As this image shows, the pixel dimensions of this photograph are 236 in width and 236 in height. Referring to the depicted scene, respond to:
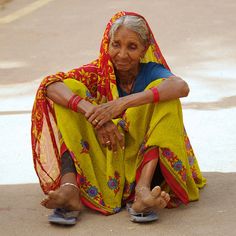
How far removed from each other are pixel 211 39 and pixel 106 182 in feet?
17.7

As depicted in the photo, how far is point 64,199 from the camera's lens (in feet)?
14.2

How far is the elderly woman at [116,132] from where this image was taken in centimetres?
443

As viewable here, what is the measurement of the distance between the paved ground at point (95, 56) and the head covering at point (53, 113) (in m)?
0.22

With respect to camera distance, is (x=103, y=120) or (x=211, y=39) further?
(x=211, y=39)

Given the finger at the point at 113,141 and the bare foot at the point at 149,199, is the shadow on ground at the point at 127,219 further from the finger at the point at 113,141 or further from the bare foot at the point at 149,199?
the finger at the point at 113,141

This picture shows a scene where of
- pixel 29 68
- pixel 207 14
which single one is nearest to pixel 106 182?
pixel 29 68

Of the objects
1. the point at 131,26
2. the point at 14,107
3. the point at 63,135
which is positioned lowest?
the point at 14,107

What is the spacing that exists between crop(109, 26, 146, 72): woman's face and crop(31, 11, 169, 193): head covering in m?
0.10

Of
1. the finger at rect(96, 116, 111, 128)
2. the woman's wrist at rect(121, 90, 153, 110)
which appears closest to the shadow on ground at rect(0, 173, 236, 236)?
the finger at rect(96, 116, 111, 128)

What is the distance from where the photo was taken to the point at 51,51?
9531 mm

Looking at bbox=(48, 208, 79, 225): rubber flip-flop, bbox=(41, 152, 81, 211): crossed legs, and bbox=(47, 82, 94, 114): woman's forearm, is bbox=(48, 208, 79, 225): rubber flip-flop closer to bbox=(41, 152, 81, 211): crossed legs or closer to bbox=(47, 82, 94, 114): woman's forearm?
bbox=(41, 152, 81, 211): crossed legs

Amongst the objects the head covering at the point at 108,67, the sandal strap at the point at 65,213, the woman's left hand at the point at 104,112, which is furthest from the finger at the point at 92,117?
the sandal strap at the point at 65,213

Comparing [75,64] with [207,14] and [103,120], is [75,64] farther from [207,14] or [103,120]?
[103,120]

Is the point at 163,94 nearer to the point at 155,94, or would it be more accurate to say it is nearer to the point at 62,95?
the point at 155,94
